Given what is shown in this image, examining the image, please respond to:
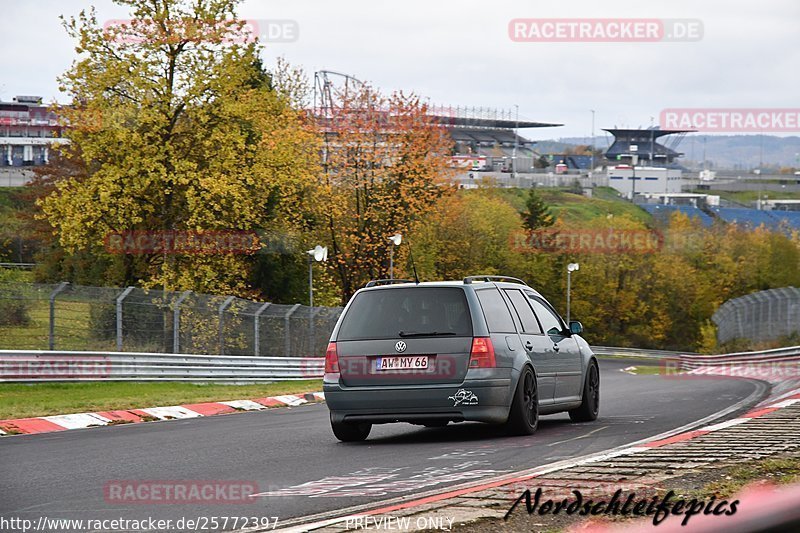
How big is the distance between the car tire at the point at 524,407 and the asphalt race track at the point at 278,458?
0.20 m

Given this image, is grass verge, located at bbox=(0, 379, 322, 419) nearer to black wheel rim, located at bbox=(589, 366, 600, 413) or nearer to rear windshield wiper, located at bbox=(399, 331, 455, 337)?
rear windshield wiper, located at bbox=(399, 331, 455, 337)

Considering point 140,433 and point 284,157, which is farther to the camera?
point 284,157

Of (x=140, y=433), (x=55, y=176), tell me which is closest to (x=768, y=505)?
(x=140, y=433)

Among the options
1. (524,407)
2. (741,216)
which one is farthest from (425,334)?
(741,216)

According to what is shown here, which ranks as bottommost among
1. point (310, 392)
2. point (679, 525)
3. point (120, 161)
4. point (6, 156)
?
point (310, 392)

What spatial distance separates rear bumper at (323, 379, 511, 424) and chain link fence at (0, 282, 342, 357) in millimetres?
13023

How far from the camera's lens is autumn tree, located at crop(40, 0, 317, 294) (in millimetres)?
36062

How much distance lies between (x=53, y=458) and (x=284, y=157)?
29.5 meters

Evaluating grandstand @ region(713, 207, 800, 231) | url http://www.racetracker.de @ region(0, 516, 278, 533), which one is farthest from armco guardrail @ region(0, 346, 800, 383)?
grandstand @ region(713, 207, 800, 231)

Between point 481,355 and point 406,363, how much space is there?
745 mm

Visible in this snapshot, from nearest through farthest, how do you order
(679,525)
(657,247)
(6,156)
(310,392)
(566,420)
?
Answer: 1. (679,525)
2. (566,420)
3. (310,392)
4. (657,247)
5. (6,156)

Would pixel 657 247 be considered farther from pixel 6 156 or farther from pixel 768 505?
pixel 768 505

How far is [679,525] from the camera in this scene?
8.04ft

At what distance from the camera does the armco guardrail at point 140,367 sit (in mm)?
22859
